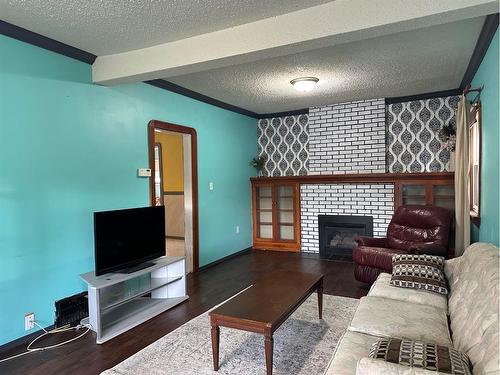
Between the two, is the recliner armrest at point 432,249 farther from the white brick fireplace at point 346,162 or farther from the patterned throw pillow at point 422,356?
the patterned throw pillow at point 422,356

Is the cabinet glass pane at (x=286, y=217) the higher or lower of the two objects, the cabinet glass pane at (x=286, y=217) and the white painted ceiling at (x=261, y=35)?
the lower

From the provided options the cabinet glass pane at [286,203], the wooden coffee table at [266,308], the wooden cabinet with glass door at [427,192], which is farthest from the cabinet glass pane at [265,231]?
the wooden coffee table at [266,308]

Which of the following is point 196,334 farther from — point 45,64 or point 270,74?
point 270,74

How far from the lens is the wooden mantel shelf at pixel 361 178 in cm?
493

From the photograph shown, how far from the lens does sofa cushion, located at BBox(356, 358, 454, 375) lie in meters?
1.23

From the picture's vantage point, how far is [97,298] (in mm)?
2715

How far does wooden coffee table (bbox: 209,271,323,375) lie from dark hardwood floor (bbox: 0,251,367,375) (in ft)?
2.73

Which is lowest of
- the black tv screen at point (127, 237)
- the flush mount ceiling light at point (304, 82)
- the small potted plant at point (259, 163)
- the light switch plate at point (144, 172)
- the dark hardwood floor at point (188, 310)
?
the dark hardwood floor at point (188, 310)

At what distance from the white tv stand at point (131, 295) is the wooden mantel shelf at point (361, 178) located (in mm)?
2909

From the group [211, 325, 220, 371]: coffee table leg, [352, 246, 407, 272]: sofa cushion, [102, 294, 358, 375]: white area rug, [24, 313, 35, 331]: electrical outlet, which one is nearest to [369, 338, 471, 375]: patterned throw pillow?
[102, 294, 358, 375]: white area rug

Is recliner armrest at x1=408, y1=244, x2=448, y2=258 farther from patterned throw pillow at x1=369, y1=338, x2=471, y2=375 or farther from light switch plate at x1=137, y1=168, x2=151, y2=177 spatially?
light switch plate at x1=137, y1=168, x2=151, y2=177

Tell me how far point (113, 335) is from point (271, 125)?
15.3 ft

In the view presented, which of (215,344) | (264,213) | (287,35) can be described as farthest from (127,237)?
(264,213)

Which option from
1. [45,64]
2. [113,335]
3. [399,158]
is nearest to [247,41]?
[45,64]
